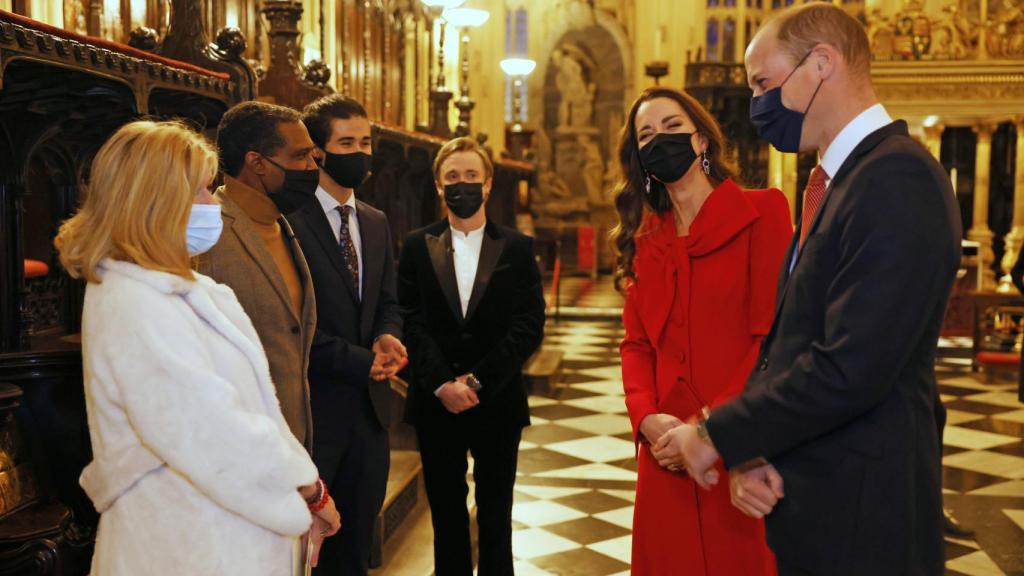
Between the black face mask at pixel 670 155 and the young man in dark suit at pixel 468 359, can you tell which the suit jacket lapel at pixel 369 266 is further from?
the black face mask at pixel 670 155

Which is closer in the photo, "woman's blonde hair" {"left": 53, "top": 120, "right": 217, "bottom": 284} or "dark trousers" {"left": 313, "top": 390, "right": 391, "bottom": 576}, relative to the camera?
"woman's blonde hair" {"left": 53, "top": 120, "right": 217, "bottom": 284}

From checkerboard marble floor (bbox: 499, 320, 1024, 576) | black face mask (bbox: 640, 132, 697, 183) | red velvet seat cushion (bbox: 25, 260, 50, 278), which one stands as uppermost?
black face mask (bbox: 640, 132, 697, 183)

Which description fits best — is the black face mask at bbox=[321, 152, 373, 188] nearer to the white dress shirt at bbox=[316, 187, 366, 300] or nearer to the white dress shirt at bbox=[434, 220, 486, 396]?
the white dress shirt at bbox=[316, 187, 366, 300]

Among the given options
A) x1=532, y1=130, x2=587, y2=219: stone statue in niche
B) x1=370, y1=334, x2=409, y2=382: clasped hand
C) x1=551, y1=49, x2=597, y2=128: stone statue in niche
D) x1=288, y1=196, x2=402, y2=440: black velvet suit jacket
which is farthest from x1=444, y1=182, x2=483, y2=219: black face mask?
x1=551, y1=49, x2=597, y2=128: stone statue in niche

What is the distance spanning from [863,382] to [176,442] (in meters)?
1.14

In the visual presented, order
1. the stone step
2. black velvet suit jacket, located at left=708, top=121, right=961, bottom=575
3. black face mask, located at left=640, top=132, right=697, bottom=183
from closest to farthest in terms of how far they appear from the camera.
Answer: black velvet suit jacket, located at left=708, top=121, right=961, bottom=575, black face mask, located at left=640, top=132, right=697, bottom=183, the stone step

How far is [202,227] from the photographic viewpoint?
1955 millimetres

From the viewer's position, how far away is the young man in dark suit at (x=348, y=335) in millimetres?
2943

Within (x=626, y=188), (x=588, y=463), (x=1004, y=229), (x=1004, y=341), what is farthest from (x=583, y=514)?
(x=1004, y=229)

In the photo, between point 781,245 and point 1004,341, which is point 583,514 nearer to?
point 781,245

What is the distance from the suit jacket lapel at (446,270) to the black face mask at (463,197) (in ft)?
0.35

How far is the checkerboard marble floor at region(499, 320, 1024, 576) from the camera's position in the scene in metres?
4.35

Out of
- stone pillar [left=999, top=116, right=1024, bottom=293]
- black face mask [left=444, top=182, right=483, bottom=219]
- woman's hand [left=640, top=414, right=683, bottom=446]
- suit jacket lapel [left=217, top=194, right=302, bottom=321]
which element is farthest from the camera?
stone pillar [left=999, top=116, right=1024, bottom=293]

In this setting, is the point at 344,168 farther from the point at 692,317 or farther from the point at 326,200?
the point at 692,317
